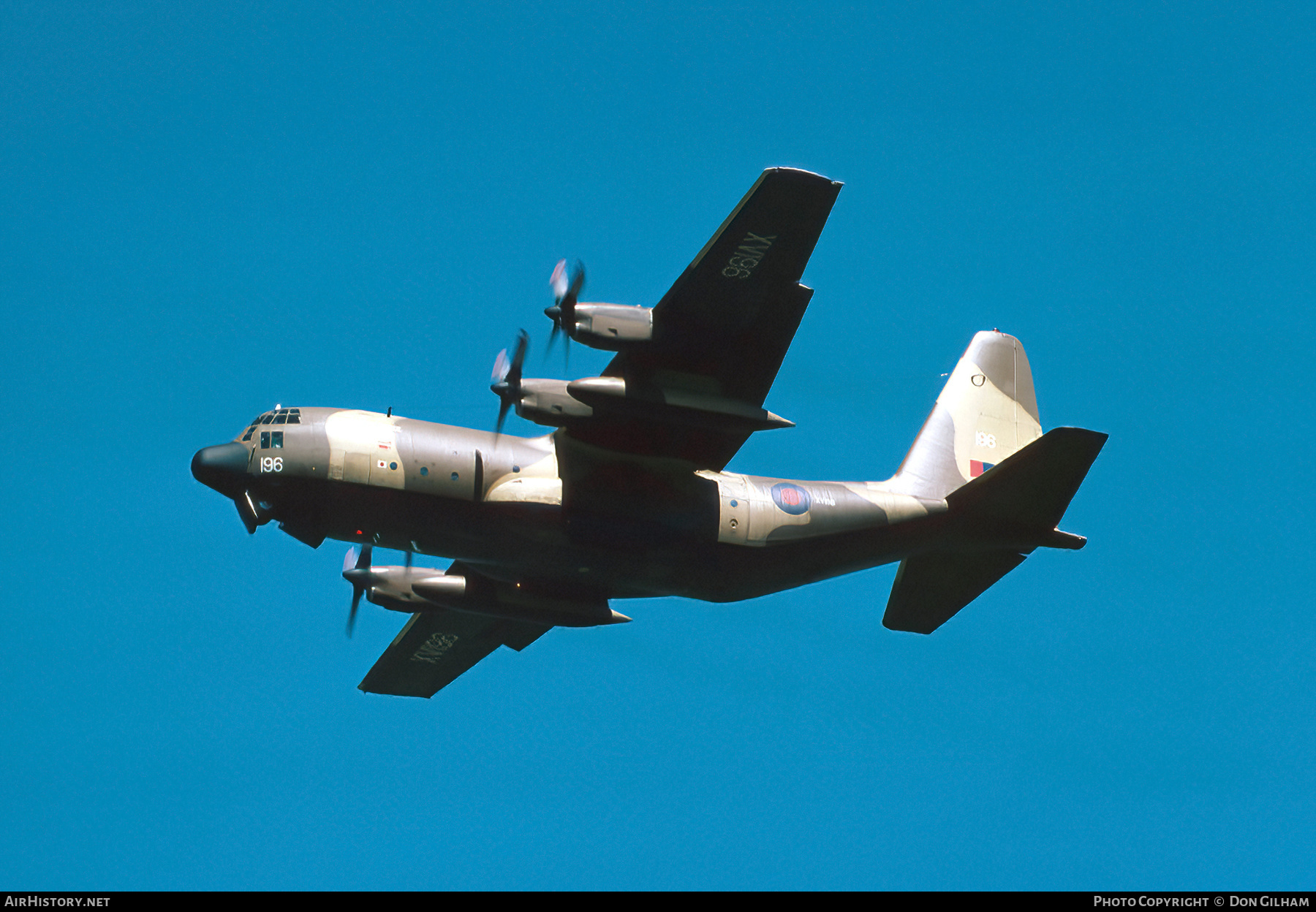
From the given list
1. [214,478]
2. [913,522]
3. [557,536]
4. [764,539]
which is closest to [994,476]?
[913,522]

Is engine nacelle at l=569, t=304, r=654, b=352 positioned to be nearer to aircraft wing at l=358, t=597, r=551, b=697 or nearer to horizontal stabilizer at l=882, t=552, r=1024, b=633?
horizontal stabilizer at l=882, t=552, r=1024, b=633

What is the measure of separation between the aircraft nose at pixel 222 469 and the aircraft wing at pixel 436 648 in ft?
17.4

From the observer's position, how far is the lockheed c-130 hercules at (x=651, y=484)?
56.1ft

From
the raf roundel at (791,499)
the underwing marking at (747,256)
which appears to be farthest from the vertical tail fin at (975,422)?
the underwing marking at (747,256)

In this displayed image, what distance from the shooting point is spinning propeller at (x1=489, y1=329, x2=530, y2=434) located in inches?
688

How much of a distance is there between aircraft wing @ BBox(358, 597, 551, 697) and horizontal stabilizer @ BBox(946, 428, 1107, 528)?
7.65 meters

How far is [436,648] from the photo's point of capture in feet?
75.8

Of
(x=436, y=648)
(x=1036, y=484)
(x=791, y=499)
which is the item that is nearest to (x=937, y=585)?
(x=1036, y=484)

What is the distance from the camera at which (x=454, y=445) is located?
714 inches

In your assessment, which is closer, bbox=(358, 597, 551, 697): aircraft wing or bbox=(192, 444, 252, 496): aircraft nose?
bbox=(192, 444, 252, 496): aircraft nose

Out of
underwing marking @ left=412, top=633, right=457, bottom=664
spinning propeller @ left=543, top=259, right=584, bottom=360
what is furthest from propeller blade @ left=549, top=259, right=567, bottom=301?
underwing marking @ left=412, top=633, right=457, bottom=664

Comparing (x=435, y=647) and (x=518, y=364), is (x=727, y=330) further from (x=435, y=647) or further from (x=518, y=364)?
(x=435, y=647)

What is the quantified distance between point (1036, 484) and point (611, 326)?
23.0ft
